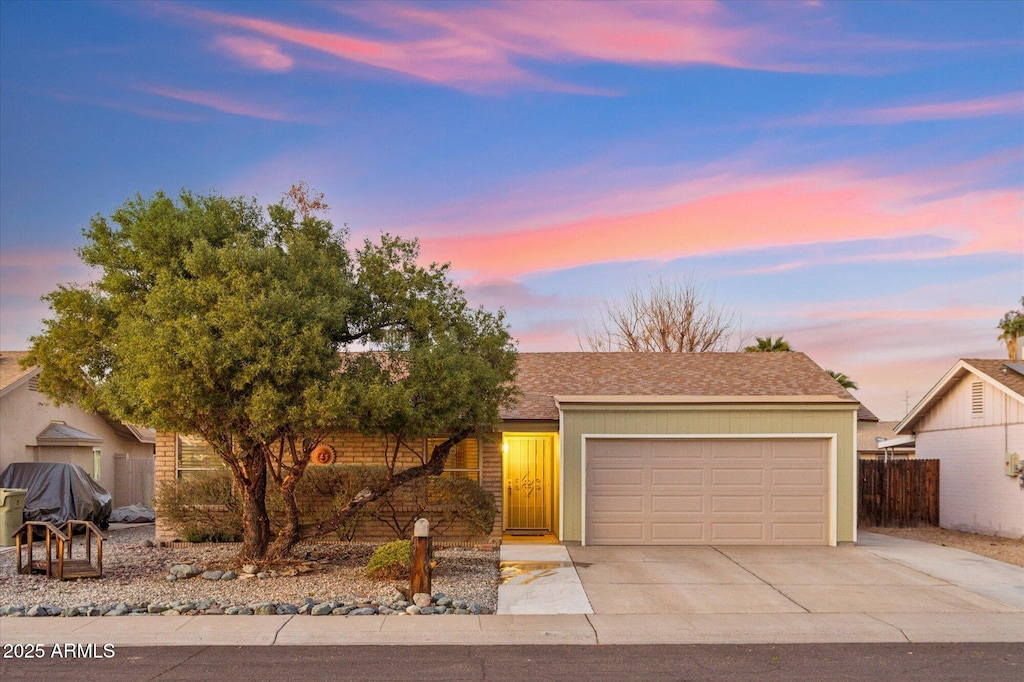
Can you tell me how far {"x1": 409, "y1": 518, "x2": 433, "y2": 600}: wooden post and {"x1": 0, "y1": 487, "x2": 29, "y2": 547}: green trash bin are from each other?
11.1m

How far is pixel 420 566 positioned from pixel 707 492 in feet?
24.7

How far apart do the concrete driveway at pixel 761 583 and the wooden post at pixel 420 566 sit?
2235 millimetres

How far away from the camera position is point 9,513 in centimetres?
1794

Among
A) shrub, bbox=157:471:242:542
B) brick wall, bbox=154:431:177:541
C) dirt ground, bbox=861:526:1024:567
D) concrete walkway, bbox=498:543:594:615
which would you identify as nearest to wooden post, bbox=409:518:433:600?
concrete walkway, bbox=498:543:594:615

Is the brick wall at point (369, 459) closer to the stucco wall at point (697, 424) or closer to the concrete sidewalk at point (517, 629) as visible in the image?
the stucco wall at point (697, 424)

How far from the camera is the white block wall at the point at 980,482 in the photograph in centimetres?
1952

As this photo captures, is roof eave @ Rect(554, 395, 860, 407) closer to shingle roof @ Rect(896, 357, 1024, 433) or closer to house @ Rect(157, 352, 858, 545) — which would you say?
house @ Rect(157, 352, 858, 545)

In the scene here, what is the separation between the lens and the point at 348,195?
1927 cm

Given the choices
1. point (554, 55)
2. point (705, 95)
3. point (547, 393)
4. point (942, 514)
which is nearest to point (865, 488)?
point (942, 514)

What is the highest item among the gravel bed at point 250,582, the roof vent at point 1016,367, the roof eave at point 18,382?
the roof vent at point 1016,367

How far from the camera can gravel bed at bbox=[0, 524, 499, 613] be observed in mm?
11578

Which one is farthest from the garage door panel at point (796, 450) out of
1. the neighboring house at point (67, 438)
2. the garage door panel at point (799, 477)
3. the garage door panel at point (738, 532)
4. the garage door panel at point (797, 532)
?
the neighboring house at point (67, 438)

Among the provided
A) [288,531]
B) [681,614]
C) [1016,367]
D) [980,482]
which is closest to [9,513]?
[288,531]

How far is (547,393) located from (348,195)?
6298 millimetres
